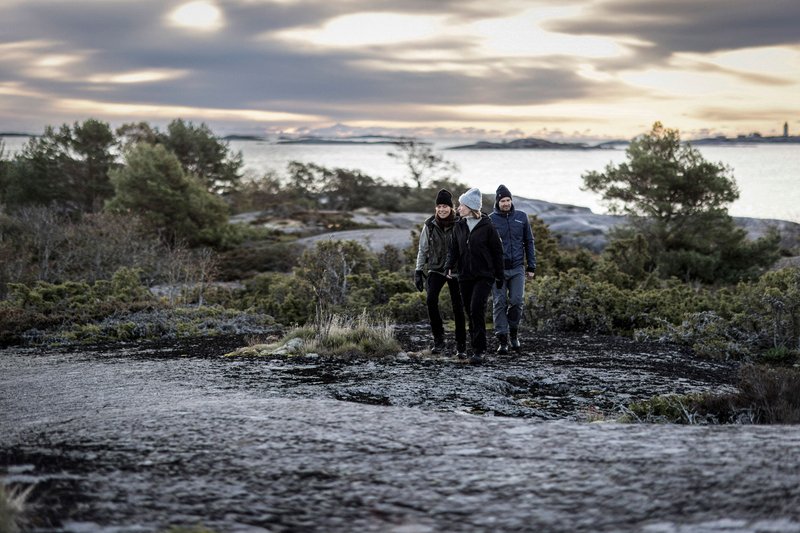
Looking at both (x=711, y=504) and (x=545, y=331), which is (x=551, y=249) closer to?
(x=545, y=331)

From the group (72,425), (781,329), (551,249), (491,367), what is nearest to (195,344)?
(491,367)

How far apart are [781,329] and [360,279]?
9.15 meters

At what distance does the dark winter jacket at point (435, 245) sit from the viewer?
10156mm

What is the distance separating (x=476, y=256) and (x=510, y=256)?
3.75 feet

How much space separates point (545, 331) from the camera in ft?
46.9

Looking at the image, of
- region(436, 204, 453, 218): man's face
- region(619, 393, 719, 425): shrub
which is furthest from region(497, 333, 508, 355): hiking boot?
region(619, 393, 719, 425): shrub

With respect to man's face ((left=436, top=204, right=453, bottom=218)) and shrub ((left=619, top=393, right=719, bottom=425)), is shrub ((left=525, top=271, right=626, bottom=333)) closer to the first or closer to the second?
man's face ((left=436, top=204, right=453, bottom=218))

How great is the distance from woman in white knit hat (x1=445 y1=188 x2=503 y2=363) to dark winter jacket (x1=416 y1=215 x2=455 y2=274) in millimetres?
134

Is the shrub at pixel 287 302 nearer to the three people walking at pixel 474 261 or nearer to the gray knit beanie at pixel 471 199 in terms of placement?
the three people walking at pixel 474 261

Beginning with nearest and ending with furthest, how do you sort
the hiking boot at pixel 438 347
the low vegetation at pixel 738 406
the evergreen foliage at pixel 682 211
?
the low vegetation at pixel 738 406 < the hiking boot at pixel 438 347 < the evergreen foliage at pixel 682 211

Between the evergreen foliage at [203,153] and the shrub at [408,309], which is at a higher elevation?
the evergreen foliage at [203,153]

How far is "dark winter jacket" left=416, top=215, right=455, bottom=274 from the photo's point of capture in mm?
10156

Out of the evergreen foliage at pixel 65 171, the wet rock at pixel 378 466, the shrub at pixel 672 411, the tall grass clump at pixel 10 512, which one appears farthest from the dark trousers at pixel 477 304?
the evergreen foliage at pixel 65 171

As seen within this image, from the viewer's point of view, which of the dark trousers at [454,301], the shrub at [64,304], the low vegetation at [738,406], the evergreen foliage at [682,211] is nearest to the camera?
the low vegetation at [738,406]
